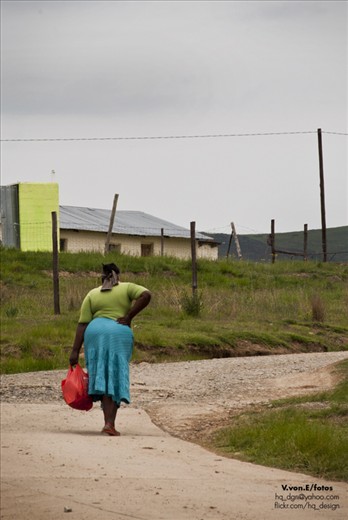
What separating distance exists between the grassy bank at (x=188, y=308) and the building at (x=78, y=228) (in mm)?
7449

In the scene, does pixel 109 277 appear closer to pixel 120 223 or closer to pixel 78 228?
pixel 78 228

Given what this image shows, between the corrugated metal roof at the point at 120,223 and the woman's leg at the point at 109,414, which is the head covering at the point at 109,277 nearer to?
the woman's leg at the point at 109,414

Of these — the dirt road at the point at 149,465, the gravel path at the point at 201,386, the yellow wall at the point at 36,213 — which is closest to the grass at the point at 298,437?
the dirt road at the point at 149,465

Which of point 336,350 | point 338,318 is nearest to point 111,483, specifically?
point 336,350

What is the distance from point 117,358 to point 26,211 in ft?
123

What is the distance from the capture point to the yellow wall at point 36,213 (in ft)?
162

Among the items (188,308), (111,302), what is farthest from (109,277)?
(188,308)

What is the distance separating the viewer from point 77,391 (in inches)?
524

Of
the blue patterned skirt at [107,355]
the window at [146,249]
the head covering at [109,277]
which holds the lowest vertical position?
the blue patterned skirt at [107,355]

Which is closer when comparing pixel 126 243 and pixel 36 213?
pixel 36 213

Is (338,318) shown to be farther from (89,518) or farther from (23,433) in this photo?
(89,518)

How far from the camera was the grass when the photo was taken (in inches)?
450

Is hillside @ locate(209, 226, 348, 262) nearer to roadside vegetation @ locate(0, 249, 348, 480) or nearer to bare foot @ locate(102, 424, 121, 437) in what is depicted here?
roadside vegetation @ locate(0, 249, 348, 480)

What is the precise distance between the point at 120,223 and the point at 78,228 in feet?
20.3
